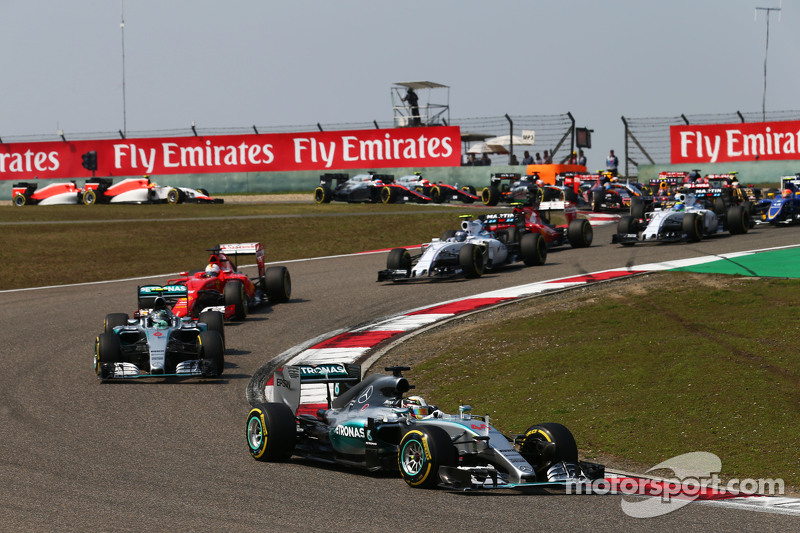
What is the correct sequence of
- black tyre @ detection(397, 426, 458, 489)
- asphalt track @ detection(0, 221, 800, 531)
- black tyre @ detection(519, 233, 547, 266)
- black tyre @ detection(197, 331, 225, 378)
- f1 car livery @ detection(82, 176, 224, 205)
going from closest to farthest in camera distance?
asphalt track @ detection(0, 221, 800, 531) < black tyre @ detection(397, 426, 458, 489) < black tyre @ detection(197, 331, 225, 378) < black tyre @ detection(519, 233, 547, 266) < f1 car livery @ detection(82, 176, 224, 205)

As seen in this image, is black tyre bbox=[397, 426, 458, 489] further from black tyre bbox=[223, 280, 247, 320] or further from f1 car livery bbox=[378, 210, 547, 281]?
f1 car livery bbox=[378, 210, 547, 281]

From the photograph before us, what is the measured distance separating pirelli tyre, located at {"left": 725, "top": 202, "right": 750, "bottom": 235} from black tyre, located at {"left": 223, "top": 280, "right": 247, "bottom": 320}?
16.2 m

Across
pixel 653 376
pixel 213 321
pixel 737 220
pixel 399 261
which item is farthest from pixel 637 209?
pixel 653 376

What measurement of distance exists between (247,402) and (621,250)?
16.4 meters

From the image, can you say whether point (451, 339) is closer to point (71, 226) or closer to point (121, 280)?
point (121, 280)

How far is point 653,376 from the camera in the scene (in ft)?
41.6

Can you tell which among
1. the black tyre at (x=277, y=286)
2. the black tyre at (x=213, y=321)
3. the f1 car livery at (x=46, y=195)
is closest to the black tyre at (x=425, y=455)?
the black tyre at (x=213, y=321)

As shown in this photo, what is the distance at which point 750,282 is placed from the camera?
1928 cm

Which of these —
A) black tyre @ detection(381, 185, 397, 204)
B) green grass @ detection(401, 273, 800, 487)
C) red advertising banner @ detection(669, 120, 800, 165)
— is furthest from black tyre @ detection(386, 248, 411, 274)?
red advertising banner @ detection(669, 120, 800, 165)

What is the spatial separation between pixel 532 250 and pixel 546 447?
652 inches

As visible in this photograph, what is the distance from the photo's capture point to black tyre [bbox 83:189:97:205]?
155 ft

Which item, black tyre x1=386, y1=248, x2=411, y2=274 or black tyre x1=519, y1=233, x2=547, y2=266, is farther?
black tyre x1=519, y1=233, x2=547, y2=266

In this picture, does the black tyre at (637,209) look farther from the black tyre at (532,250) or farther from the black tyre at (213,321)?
the black tyre at (213,321)

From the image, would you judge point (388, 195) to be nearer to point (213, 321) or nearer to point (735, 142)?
point (735, 142)
